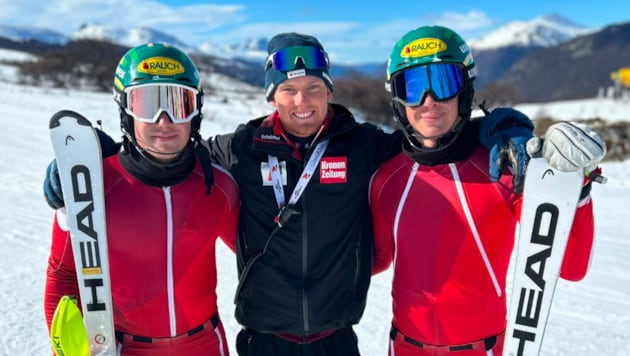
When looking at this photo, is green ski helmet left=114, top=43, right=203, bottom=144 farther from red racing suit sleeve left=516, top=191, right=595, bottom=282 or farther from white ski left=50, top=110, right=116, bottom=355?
red racing suit sleeve left=516, top=191, right=595, bottom=282

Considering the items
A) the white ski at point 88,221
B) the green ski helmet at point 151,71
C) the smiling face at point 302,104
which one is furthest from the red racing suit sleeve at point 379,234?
the white ski at point 88,221

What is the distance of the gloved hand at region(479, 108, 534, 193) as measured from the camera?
7.22 feet

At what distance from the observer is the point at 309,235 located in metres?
2.72

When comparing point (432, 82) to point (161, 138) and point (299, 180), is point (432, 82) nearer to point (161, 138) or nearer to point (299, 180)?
point (299, 180)

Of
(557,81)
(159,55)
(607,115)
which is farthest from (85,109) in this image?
(557,81)

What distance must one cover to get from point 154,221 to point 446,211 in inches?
59.8

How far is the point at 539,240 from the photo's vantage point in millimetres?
2318

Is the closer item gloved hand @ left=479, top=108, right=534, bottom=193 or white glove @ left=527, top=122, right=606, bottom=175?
white glove @ left=527, top=122, right=606, bottom=175

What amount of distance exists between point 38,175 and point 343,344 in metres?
8.91

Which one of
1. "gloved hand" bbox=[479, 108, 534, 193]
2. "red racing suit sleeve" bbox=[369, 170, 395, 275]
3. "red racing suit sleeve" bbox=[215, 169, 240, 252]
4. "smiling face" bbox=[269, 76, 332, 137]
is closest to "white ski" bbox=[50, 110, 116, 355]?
"red racing suit sleeve" bbox=[215, 169, 240, 252]

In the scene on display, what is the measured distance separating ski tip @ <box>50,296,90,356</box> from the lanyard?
116cm

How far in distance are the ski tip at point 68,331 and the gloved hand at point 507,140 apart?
2145mm

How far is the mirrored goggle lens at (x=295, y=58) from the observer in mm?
2828

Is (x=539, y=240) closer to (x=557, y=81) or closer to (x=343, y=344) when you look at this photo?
(x=343, y=344)
